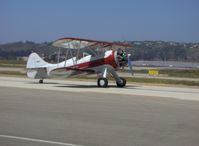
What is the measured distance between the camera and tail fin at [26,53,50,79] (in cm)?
3161

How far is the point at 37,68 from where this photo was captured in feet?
105

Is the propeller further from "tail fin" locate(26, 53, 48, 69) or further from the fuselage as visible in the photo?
"tail fin" locate(26, 53, 48, 69)

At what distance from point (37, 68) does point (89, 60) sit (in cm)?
419

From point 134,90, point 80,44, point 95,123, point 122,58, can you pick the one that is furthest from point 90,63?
point 95,123

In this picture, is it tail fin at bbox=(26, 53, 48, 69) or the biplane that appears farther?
tail fin at bbox=(26, 53, 48, 69)

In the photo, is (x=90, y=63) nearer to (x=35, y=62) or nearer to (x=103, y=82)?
(x=103, y=82)

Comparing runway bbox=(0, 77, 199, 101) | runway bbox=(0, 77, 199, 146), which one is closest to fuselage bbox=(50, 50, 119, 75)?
runway bbox=(0, 77, 199, 101)

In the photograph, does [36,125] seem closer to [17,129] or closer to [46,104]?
[17,129]

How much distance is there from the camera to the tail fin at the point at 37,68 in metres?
31.6

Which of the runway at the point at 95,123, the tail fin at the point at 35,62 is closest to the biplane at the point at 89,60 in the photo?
the tail fin at the point at 35,62

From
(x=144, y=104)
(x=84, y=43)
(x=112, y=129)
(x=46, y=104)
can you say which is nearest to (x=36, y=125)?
(x=112, y=129)

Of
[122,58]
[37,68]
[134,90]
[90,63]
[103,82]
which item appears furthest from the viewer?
[37,68]

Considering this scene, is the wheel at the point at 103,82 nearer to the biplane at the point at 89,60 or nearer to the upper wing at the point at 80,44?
the biplane at the point at 89,60

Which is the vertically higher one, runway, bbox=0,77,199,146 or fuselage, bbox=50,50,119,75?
fuselage, bbox=50,50,119,75
